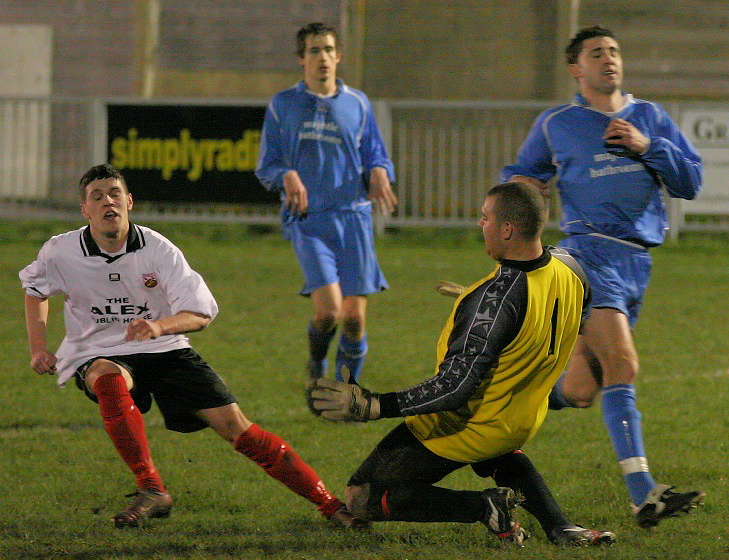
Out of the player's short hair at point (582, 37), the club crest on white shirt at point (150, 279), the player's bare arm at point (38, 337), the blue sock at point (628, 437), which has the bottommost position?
the blue sock at point (628, 437)

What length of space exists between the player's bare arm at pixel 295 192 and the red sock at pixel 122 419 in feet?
7.34

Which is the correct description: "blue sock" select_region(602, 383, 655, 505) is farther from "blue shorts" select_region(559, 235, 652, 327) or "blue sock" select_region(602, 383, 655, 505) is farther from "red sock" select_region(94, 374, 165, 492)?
"red sock" select_region(94, 374, 165, 492)

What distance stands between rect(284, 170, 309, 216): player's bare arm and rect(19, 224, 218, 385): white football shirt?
189 centimetres

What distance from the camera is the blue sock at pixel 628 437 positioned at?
446cm

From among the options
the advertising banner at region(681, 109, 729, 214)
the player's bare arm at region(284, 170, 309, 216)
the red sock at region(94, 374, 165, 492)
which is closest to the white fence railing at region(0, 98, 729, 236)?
the advertising banner at region(681, 109, 729, 214)

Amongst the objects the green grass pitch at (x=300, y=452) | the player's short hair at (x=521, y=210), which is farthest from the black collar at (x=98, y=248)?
the player's short hair at (x=521, y=210)

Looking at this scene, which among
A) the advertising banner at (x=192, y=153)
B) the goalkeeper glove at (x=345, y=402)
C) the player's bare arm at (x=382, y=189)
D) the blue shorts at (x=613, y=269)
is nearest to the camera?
the goalkeeper glove at (x=345, y=402)

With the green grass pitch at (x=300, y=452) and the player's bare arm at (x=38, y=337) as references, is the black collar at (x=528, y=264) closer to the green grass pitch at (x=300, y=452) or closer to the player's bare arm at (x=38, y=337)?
the green grass pitch at (x=300, y=452)

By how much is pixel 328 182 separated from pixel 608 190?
7.63 feet

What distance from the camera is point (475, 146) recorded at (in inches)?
632

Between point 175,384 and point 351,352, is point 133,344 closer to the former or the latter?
point 175,384

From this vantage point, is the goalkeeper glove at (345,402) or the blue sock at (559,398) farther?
the blue sock at (559,398)

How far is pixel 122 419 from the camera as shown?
179 inches

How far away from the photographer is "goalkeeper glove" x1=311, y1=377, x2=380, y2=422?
3.79 m
